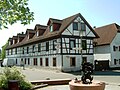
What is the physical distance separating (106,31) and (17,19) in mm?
34594

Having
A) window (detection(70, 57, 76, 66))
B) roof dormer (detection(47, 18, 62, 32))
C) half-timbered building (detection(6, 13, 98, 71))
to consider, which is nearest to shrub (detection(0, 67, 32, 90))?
half-timbered building (detection(6, 13, 98, 71))

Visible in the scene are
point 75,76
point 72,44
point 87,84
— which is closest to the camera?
point 87,84

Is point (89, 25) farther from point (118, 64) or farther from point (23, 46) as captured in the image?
point (23, 46)

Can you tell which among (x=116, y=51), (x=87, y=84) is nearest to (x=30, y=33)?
(x=116, y=51)

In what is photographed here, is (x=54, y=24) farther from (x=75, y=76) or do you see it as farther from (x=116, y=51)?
(x=116, y=51)


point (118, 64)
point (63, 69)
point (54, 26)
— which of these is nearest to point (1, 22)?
point (63, 69)

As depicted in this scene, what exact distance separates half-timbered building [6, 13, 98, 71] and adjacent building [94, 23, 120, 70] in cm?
439

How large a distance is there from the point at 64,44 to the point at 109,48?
11034 millimetres

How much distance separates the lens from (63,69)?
114ft

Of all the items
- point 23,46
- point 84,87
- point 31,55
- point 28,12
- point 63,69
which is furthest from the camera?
point 23,46

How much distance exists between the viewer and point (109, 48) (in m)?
42.4

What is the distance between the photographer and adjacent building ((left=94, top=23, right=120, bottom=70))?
137 feet

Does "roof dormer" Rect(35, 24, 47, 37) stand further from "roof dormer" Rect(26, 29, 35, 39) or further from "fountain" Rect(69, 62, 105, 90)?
"fountain" Rect(69, 62, 105, 90)

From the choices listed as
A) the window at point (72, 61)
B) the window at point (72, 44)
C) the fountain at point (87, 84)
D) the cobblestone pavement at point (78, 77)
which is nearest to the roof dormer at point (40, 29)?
the window at point (72, 44)
